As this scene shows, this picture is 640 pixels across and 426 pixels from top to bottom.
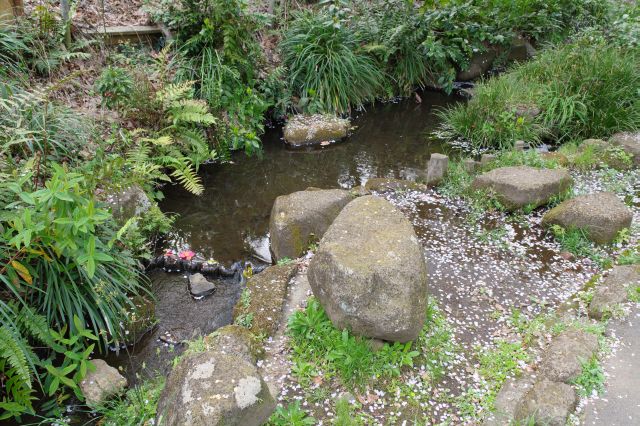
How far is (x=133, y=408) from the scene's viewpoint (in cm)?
296

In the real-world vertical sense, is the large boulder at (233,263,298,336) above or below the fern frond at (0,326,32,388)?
below

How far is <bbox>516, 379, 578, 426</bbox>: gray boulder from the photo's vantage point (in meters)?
2.63

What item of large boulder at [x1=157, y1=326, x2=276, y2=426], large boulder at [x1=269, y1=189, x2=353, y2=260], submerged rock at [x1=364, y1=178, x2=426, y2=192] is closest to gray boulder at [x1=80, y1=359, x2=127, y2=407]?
large boulder at [x1=157, y1=326, x2=276, y2=426]

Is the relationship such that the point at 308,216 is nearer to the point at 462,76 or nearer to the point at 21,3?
the point at 21,3

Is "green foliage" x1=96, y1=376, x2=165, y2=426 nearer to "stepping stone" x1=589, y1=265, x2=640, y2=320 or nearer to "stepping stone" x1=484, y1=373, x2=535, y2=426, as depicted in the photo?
"stepping stone" x1=484, y1=373, x2=535, y2=426

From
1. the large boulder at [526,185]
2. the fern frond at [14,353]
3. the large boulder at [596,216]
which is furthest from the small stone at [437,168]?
the fern frond at [14,353]

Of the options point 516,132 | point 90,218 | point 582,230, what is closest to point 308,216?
point 90,218

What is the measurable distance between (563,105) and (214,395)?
21.3 ft

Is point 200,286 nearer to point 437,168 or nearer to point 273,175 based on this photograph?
point 273,175

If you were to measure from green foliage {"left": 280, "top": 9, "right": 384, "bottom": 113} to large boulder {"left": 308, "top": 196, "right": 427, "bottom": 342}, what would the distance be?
16.0ft

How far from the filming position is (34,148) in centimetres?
460

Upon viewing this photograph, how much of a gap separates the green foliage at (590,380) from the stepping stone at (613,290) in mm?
610

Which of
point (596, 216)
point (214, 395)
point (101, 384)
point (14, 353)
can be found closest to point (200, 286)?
point (101, 384)

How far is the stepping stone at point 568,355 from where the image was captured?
2.93 metres
